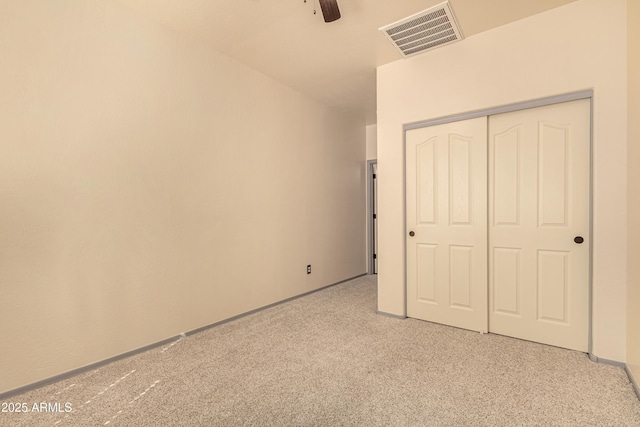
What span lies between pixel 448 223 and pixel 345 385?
184 centimetres

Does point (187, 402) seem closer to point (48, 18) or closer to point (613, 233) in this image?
point (48, 18)

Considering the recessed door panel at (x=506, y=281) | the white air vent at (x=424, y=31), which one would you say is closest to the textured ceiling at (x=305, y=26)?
the white air vent at (x=424, y=31)

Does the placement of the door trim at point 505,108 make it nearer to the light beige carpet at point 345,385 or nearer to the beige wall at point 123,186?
the beige wall at point 123,186

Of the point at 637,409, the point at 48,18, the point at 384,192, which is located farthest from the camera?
the point at 384,192

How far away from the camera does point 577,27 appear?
2.32 metres

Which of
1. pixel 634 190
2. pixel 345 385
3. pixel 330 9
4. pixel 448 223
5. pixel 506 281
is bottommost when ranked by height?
pixel 345 385

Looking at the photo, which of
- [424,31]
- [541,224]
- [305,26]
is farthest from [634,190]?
[305,26]

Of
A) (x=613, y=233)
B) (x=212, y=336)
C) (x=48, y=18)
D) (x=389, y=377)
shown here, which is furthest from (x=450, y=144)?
(x=48, y=18)

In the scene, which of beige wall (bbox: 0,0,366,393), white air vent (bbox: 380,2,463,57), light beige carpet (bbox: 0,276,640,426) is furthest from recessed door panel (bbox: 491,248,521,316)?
beige wall (bbox: 0,0,366,393)

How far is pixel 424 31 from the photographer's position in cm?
265

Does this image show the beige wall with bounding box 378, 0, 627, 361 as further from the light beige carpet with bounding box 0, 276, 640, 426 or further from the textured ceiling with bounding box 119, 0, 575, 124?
the light beige carpet with bounding box 0, 276, 640, 426

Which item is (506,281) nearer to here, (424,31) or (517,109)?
(517,109)

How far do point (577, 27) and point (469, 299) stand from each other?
7.92 ft

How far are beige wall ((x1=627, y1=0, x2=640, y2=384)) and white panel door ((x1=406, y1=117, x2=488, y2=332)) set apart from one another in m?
0.95
